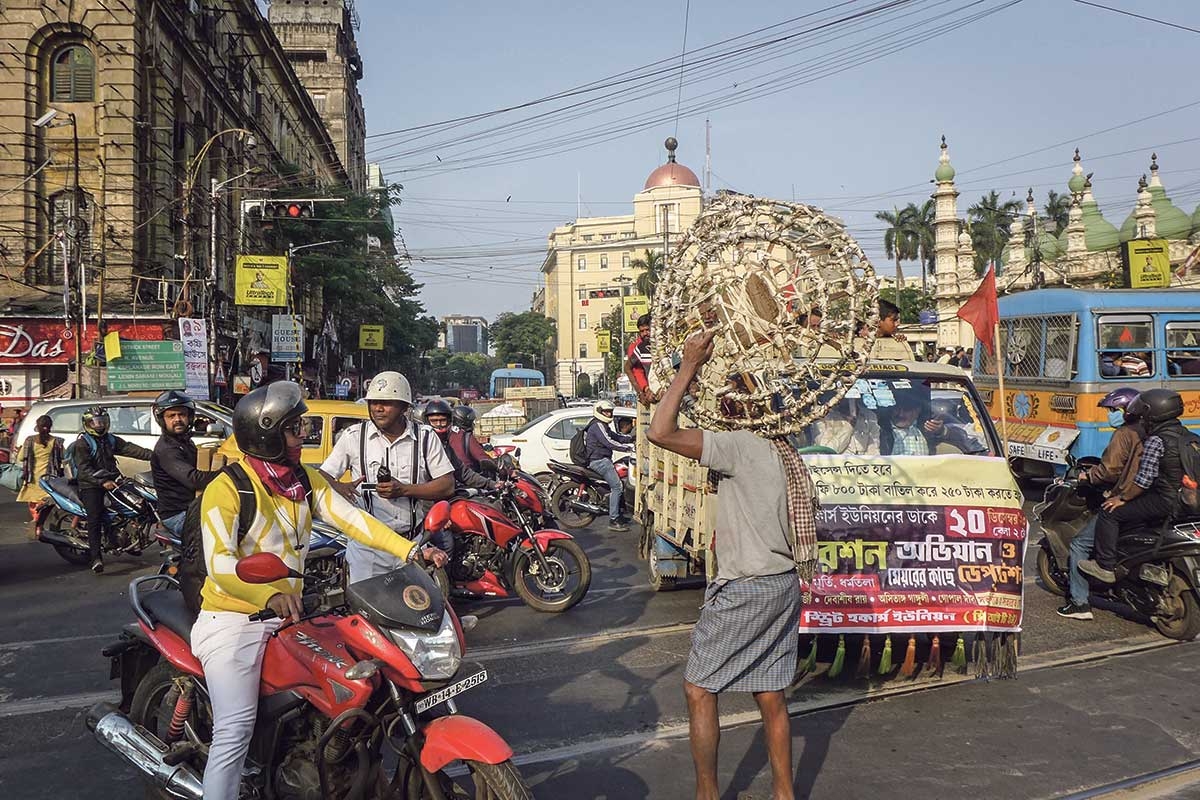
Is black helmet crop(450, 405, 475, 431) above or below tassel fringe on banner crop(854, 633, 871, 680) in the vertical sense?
above

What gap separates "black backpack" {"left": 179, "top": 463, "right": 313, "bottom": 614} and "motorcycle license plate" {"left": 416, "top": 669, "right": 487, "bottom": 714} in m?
0.91

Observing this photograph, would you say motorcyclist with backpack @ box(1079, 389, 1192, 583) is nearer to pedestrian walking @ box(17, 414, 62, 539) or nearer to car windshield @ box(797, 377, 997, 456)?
car windshield @ box(797, 377, 997, 456)

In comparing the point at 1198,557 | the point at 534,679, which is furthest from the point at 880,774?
the point at 1198,557

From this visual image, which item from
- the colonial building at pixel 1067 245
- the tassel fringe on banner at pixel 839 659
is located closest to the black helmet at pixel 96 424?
the tassel fringe on banner at pixel 839 659

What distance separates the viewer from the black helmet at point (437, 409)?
8508 millimetres

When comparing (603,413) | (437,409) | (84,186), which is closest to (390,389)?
(437,409)

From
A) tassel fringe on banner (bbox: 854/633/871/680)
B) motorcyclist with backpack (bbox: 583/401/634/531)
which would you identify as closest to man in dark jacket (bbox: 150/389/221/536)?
tassel fringe on banner (bbox: 854/633/871/680)

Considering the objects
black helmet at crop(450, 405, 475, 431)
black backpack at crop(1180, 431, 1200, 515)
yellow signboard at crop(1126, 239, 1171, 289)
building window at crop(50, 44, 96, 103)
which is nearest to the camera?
black backpack at crop(1180, 431, 1200, 515)

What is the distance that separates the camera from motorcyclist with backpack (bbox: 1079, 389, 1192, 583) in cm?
651

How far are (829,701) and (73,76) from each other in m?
24.9

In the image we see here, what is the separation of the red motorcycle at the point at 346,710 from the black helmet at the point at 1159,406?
5312mm

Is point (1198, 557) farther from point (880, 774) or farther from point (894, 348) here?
point (880, 774)

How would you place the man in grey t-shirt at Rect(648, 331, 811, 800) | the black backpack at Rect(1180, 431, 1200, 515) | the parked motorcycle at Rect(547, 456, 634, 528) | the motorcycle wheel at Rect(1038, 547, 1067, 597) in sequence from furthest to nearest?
1. the parked motorcycle at Rect(547, 456, 634, 528)
2. the motorcycle wheel at Rect(1038, 547, 1067, 597)
3. the black backpack at Rect(1180, 431, 1200, 515)
4. the man in grey t-shirt at Rect(648, 331, 811, 800)

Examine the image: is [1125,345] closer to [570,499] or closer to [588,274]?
[570,499]
